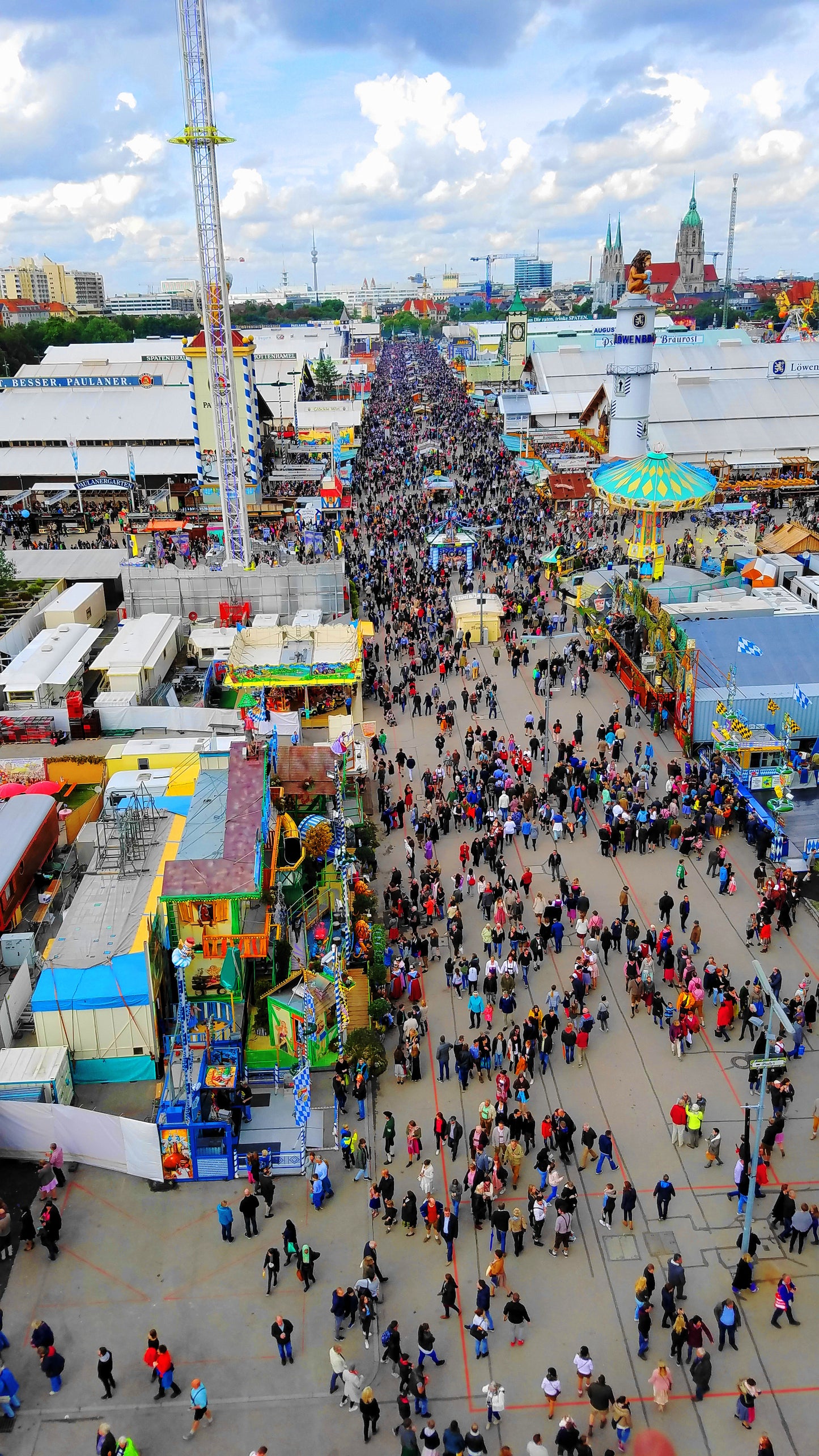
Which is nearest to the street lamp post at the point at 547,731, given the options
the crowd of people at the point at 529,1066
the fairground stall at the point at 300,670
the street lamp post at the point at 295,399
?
the crowd of people at the point at 529,1066

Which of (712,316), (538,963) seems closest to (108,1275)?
(538,963)

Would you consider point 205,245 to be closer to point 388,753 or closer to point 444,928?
point 388,753

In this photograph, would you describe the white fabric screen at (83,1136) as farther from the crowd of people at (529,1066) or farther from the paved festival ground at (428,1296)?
the crowd of people at (529,1066)

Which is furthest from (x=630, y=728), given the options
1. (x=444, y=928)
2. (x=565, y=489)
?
(x=565, y=489)

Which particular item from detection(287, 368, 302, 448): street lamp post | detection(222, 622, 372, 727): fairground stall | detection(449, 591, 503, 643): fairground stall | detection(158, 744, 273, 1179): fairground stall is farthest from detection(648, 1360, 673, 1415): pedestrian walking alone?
detection(287, 368, 302, 448): street lamp post

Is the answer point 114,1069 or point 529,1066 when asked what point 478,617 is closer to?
point 529,1066

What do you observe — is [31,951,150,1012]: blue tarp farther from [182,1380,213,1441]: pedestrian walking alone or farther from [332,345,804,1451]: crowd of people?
[182,1380,213,1441]: pedestrian walking alone
